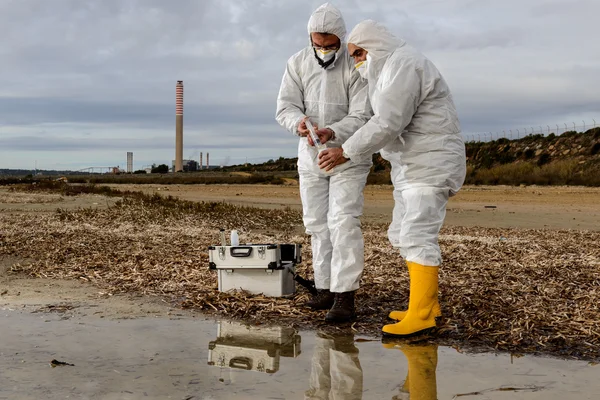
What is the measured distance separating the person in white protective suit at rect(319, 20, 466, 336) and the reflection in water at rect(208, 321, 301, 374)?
73cm

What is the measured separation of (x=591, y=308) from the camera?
18.7 feet

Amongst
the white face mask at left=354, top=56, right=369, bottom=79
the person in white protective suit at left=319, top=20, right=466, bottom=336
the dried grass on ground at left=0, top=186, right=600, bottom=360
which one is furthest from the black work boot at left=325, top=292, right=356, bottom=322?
the white face mask at left=354, top=56, right=369, bottom=79

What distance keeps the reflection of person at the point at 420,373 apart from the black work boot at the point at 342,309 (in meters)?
0.65

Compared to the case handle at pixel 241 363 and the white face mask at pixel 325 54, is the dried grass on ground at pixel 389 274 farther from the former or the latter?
the white face mask at pixel 325 54

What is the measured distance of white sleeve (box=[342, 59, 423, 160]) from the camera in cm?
492

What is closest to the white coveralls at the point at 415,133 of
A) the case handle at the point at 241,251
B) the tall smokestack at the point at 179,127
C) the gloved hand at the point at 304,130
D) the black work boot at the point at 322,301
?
the gloved hand at the point at 304,130

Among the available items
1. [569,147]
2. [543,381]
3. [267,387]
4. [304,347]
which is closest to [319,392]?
[267,387]

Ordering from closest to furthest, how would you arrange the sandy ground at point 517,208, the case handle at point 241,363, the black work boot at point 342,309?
the case handle at point 241,363 → the black work boot at point 342,309 → the sandy ground at point 517,208

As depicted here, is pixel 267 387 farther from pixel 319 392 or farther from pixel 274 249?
pixel 274 249

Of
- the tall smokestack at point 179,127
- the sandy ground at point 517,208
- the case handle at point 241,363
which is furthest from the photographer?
the tall smokestack at point 179,127

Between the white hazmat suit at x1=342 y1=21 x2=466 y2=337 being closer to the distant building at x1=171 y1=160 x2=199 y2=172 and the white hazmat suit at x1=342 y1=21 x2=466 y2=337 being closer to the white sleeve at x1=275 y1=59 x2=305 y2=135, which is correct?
the white sleeve at x1=275 y1=59 x2=305 y2=135

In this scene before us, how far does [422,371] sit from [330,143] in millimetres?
2101

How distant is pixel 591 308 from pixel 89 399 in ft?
13.2

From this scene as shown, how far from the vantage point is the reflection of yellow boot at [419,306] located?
16.1ft
